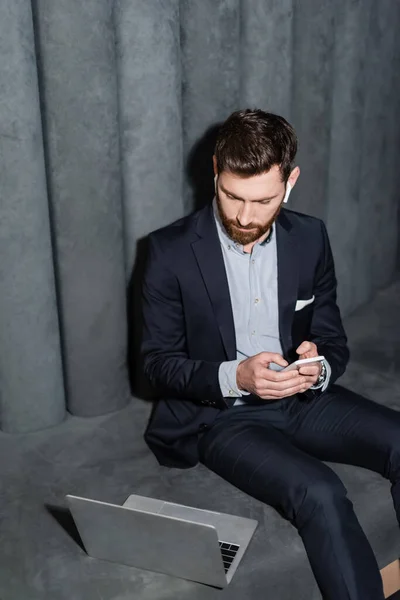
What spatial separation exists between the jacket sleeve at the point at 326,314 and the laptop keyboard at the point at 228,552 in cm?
73

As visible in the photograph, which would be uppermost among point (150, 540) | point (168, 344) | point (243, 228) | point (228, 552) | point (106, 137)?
point (106, 137)

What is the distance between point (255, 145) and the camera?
103 inches

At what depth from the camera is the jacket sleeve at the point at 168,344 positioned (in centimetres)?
279

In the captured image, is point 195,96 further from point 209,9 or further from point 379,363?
point 379,363

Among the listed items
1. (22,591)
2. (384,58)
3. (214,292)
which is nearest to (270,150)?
(214,292)

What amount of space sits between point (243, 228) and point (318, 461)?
2.52 feet

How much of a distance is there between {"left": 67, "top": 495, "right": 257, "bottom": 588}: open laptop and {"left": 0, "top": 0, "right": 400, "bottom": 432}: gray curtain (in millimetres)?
816

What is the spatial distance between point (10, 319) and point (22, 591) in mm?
953

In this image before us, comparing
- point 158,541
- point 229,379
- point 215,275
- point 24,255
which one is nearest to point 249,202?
point 215,275

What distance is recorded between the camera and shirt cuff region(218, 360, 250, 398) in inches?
108

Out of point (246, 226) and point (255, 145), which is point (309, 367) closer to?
point (246, 226)

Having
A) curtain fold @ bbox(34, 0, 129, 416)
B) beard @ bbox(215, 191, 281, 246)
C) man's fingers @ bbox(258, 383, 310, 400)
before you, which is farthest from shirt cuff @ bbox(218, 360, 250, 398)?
curtain fold @ bbox(34, 0, 129, 416)

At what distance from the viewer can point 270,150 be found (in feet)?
8.62

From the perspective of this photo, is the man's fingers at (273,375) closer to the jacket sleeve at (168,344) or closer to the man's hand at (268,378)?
the man's hand at (268,378)
